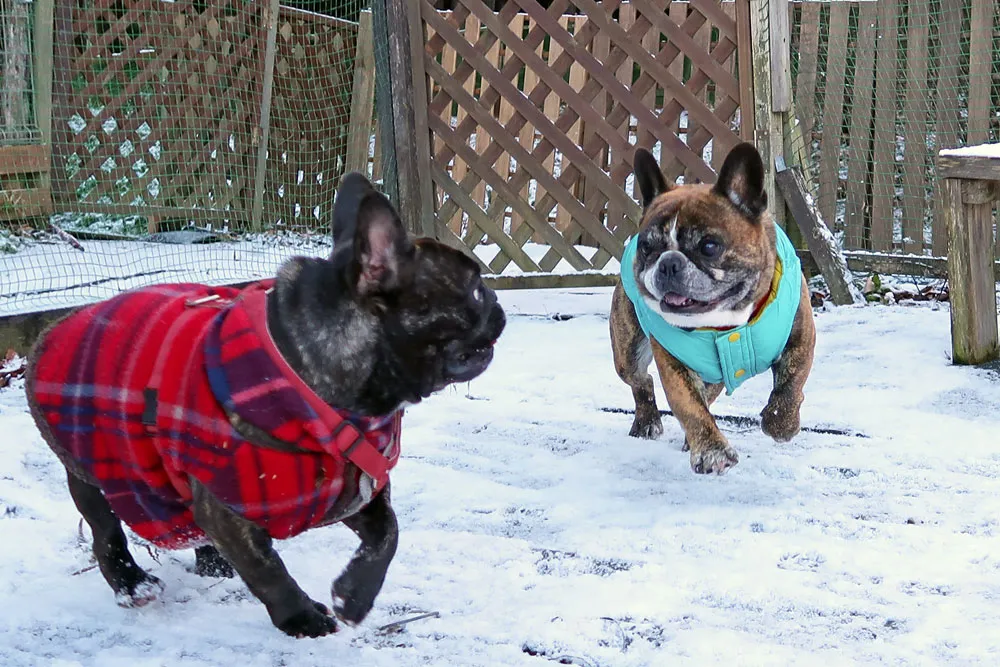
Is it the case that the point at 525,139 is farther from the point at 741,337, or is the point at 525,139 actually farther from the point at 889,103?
the point at 741,337

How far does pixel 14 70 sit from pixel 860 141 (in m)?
5.86

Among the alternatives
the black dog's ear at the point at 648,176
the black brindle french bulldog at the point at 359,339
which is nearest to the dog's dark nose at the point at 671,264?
the black dog's ear at the point at 648,176

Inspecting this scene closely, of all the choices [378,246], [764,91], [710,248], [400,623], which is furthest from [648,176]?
[764,91]

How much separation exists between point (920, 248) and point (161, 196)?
233 inches

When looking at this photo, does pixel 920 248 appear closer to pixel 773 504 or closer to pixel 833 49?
pixel 833 49

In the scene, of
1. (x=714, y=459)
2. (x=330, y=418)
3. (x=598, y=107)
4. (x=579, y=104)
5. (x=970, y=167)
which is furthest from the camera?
(x=598, y=107)

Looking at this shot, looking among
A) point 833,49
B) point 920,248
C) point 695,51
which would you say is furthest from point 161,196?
point 920,248

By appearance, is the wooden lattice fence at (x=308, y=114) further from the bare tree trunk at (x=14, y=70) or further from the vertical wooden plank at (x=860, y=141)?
the vertical wooden plank at (x=860, y=141)

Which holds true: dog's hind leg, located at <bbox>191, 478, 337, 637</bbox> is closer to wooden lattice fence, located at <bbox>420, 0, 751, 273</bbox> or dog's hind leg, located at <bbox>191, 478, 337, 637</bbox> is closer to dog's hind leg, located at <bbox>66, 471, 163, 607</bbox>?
dog's hind leg, located at <bbox>66, 471, 163, 607</bbox>

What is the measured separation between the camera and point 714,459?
339 cm

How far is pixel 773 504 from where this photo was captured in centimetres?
332

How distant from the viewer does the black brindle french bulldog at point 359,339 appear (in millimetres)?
2201

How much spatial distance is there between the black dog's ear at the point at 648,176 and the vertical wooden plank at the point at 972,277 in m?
1.64

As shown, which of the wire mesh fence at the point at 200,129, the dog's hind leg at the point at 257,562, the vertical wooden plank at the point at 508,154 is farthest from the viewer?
the wire mesh fence at the point at 200,129
